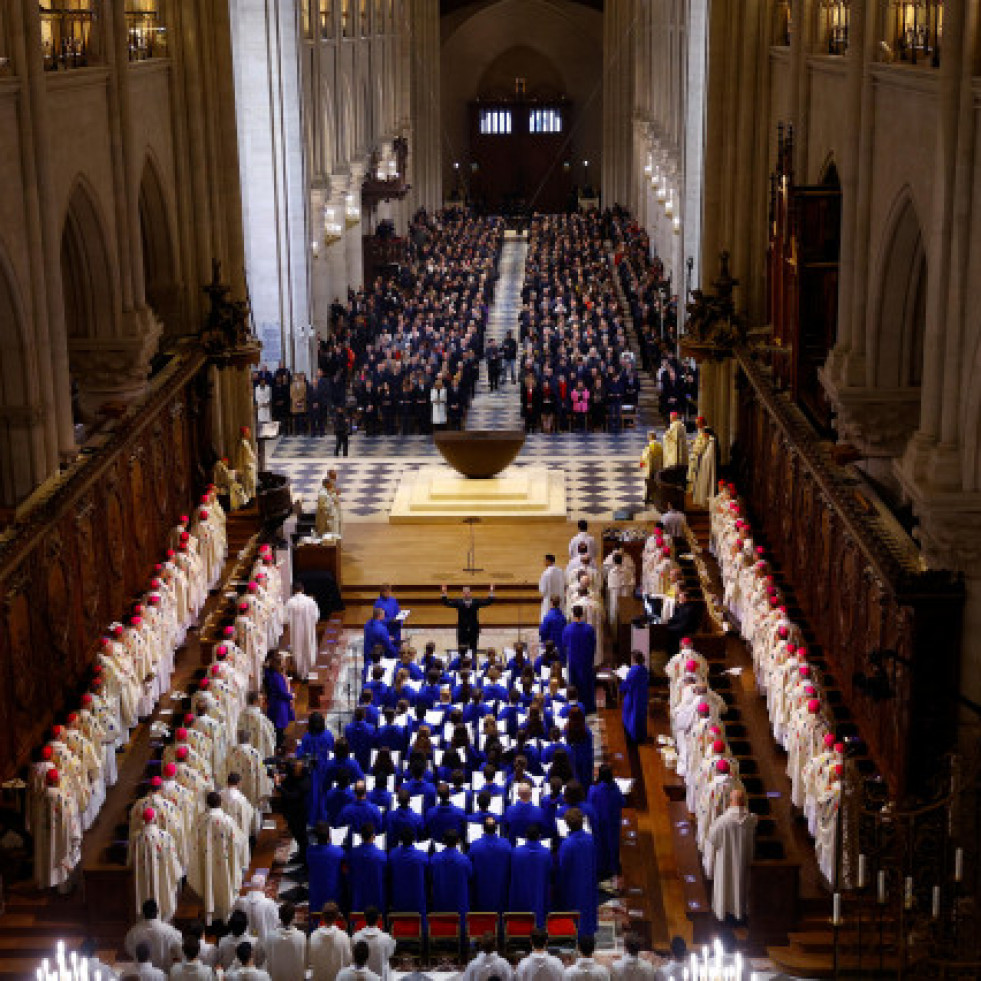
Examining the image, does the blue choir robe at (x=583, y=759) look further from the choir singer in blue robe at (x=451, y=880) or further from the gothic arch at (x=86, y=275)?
the gothic arch at (x=86, y=275)

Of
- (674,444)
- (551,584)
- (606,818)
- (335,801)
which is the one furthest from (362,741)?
(674,444)

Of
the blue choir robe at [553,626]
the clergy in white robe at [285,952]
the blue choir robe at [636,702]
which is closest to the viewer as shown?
the clergy in white robe at [285,952]

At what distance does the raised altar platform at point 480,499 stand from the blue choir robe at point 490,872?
12341 mm

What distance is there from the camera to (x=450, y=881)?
16391mm

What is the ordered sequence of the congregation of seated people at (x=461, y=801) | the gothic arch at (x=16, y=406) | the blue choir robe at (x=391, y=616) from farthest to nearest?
the blue choir robe at (x=391, y=616)
the gothic arch at (x=16, y=406)
the congregation of seated people at (x=461, y=801)

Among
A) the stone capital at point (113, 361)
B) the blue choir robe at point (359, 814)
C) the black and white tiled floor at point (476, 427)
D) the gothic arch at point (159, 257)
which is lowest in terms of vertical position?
the black and white tiled floor at point (476, 427)

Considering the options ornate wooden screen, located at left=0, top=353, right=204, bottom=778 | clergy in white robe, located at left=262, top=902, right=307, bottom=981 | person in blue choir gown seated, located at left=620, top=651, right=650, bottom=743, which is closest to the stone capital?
ornate wooden screen, located at left=0, top=353, right=204, bottom=778

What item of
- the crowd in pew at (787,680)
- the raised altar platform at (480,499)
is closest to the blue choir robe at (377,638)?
the crowd in pew at (787,680)

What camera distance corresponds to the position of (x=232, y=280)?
29281mm

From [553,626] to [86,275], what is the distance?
7690 millimetres

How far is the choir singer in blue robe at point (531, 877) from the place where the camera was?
16.2 metres

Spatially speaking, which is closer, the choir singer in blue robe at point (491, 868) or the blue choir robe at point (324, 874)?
the choir singer in blue robe at point (491, 868)

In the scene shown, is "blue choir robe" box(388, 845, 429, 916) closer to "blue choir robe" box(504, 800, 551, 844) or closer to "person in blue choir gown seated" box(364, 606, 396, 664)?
"blue choir robe" box(504, 800, 551, 844)

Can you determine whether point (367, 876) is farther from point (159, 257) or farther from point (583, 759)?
point (159, 257)
